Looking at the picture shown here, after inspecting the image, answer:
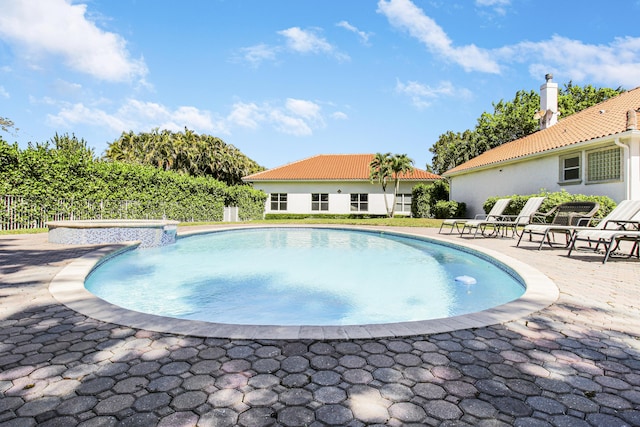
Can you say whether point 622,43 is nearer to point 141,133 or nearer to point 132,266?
point 132,266

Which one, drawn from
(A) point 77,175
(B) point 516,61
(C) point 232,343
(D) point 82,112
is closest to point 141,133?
(D) point 82,112

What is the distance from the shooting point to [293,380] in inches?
80.0

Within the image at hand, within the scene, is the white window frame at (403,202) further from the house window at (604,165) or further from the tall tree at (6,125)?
the tall tree at (6,125)

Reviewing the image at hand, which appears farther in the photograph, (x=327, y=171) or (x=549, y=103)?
(x=327, y=171)

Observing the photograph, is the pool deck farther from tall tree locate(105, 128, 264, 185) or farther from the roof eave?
tall tree locate(105, 128, 264, 185)

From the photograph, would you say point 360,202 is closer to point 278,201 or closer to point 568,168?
point 278,201

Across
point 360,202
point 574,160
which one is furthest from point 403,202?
point 574,160

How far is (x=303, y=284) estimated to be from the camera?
21.9ft

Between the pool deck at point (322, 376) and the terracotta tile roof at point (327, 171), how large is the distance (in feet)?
88.3

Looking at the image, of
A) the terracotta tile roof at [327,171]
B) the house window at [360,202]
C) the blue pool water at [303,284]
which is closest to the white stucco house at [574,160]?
the blue pool water at [303,284]

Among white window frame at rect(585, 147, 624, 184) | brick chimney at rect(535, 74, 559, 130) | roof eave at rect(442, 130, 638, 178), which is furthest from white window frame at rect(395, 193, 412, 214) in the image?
white window frame at rect(585, 147, 624, 184)

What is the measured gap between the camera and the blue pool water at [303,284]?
4.94 metres

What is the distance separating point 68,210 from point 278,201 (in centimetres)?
1825

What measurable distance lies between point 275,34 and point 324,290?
1278 centimetres
